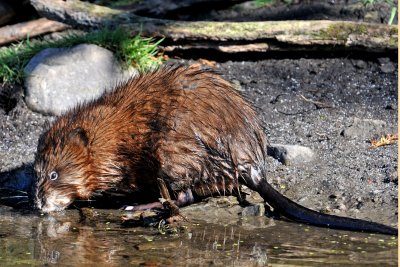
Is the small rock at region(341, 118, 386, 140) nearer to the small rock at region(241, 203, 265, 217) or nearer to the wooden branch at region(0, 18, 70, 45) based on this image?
the small rock at region(241, 203, 265, 217)

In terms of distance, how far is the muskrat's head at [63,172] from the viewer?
6117mm

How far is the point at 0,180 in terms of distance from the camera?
22.3 feet

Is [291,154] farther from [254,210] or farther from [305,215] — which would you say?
[305,215]

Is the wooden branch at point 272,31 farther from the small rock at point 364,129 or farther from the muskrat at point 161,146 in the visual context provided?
the muskrat at point 161,146

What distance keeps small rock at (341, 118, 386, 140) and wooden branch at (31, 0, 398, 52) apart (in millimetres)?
1088

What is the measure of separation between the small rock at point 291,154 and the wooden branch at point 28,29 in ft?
10.1

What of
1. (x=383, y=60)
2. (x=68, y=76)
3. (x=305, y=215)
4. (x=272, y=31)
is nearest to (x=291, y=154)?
(x=305, y=215)

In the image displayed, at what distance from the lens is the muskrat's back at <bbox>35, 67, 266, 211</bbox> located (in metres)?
5.82

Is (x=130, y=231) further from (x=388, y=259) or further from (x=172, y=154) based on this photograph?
(x=388, y=259)

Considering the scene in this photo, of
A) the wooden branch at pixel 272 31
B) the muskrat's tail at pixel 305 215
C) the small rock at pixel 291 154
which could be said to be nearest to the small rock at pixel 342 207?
the muskrat's tail at pixel 305 215

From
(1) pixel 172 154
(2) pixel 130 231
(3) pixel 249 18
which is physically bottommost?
(2) pixel 130 231

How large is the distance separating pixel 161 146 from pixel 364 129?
5.80ft

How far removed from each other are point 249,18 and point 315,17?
0.64 m

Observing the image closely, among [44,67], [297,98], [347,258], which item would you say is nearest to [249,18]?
[297,98]
